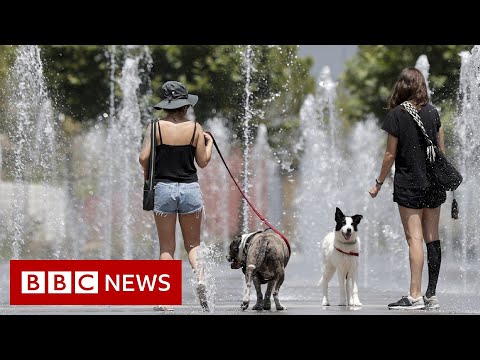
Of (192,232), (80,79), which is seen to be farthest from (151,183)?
(80,79)

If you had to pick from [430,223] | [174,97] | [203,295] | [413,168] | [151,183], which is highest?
[174,97]

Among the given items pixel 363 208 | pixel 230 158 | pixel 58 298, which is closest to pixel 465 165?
pixel 363 208

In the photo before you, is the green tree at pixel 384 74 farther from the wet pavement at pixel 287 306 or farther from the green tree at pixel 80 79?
the wet pavement at pixel 287 306

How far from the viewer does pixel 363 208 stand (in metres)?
25.1

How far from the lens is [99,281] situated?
812cm

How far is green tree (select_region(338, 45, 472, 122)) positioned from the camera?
28156mm

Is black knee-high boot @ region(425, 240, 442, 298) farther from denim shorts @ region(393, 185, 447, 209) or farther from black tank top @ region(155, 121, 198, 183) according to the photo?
black tank top @ region(155, 121, 198, 183)

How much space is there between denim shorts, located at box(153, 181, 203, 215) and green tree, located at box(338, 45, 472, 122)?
792 inches

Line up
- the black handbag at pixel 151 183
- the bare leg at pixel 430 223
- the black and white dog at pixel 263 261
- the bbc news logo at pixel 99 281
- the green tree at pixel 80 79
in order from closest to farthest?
the bbc news logo at pixel 99 281 → the black and white dog at pixel 263 261 → the black handbag at pixel 151 183 → the bare leg at pixel 430 223 → the green tree at pixel 80 79

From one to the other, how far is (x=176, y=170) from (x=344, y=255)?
1.52 m

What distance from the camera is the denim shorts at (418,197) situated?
28.0 feet

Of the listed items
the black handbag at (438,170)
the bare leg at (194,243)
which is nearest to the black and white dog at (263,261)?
the bare leg at (194,243)

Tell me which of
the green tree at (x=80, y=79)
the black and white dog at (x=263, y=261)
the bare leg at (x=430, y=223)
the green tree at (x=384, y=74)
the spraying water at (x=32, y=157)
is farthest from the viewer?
the green tree at (x=384, y=74)

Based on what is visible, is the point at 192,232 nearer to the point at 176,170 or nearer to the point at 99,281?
the point at 176,170
